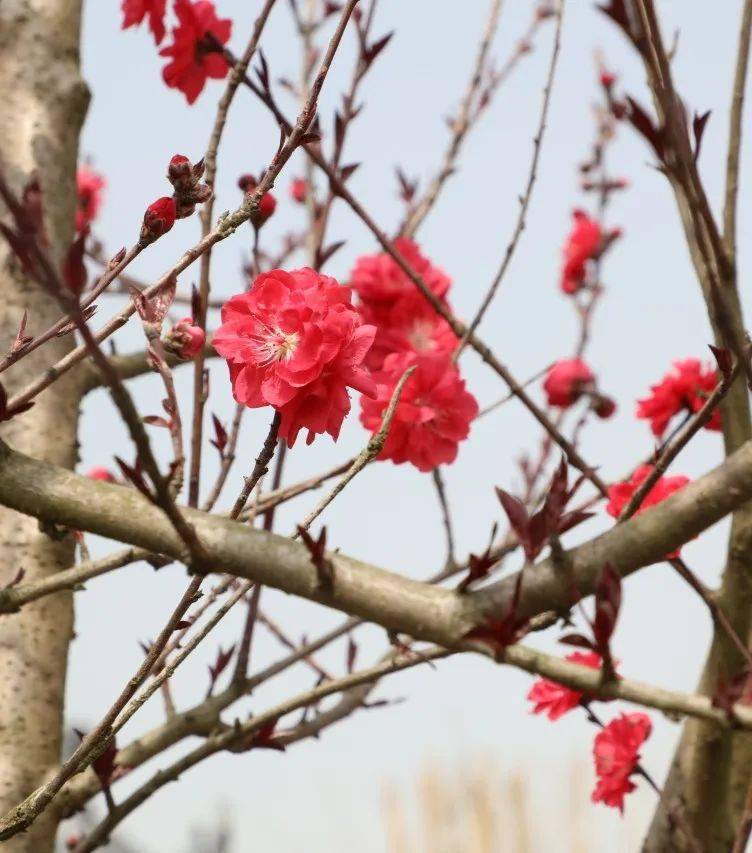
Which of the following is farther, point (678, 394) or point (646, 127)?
point (678, 394)

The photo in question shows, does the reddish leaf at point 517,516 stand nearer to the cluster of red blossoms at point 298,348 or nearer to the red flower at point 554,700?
the cluster of red blossoms at point 298,348

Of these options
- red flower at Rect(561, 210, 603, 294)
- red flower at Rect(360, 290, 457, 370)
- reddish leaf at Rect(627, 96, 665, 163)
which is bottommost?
reddish leaf at Rect(627, 96, 665, 163)

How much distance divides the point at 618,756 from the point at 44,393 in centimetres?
110

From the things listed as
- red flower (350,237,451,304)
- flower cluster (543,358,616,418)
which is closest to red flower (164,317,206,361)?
red flower (350,237,451,304)

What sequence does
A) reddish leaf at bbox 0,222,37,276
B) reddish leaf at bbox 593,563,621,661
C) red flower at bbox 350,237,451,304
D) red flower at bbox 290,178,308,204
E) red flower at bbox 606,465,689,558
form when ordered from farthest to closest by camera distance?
1. red flower at bbox 290,178,308,204
2. red flower at bbox 350,237,451,304
3. red flower at bbox 606,465,689,558
4. reddish leaf at bbox 593,563,621,661
5. reddish leaf at bbox 0,222,37,276

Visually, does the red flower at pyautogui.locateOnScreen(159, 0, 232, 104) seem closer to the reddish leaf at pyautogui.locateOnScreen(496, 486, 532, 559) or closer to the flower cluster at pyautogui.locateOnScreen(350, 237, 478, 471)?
the flower cluster at pyautogui.locateOnScreen(350, 237, 478, 471)

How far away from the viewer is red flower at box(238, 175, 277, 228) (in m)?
1.41

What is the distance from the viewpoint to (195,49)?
163cm

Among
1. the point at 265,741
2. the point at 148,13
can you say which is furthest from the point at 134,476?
the point at 148,13

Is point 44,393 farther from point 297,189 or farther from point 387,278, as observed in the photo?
point 297,189

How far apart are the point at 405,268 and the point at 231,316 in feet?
1.43

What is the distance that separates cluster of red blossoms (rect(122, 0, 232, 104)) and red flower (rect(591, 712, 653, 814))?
1.20 m

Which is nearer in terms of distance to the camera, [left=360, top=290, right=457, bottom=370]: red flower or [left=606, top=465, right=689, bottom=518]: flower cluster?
[left=606, top=465, right=689, bottom=518]: flower cluster

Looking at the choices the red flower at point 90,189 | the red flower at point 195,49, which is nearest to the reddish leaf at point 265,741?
the red flower at point 195,49
